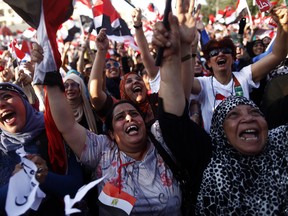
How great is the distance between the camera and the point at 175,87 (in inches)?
80.7

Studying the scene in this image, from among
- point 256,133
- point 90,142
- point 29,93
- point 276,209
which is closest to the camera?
point 276,209

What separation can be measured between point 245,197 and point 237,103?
1.71 feet

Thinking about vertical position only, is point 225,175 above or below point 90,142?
below

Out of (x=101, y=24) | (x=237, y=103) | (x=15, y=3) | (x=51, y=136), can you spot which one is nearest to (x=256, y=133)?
(x=237, y=103)

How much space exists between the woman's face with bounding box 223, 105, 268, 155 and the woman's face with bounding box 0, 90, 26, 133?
3.98ft

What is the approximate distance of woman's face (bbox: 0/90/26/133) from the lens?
2.30 m

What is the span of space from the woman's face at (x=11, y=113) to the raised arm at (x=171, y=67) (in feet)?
2.87

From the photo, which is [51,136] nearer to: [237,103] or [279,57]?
[237,103]

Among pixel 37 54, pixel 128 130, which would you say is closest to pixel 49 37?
pixel 37 54

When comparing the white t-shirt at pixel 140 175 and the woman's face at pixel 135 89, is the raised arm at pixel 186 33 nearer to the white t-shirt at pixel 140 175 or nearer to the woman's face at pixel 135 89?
the white t-shirt at pixel 140 175

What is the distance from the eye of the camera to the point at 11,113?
2320 mm

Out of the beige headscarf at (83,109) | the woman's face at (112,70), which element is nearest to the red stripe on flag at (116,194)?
the beige headscarf at (83,109)

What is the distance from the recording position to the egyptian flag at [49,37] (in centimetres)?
220

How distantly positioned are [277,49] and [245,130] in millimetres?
1306
